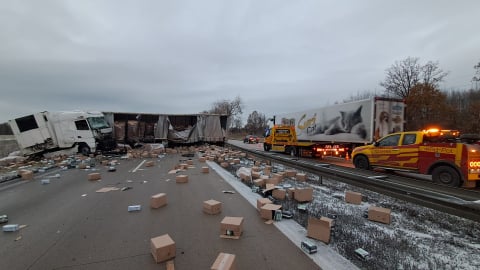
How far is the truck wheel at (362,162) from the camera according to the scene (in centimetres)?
1195

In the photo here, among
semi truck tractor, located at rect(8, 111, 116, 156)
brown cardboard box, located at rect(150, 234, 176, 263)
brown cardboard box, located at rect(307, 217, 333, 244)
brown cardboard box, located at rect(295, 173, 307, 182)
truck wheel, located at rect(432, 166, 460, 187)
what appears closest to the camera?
brown cardboard box, located at rect(150, 234, 176, 263)

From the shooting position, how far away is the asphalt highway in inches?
127

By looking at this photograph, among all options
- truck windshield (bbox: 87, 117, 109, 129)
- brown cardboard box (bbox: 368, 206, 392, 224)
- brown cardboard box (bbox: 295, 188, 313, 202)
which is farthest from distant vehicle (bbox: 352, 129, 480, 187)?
truck windshield (bbox: 87, 117, 109, 129)

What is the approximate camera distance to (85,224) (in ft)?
14.9

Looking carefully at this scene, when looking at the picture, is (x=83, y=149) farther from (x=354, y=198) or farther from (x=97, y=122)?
(x=354, y=198)

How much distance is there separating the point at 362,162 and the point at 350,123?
127 inches

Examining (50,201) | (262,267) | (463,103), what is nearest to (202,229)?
(262,267)

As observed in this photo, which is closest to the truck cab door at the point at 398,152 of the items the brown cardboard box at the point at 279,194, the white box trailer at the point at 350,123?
the white box trailer at the point at 350,123

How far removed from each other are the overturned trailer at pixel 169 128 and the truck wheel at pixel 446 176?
16.8 metres

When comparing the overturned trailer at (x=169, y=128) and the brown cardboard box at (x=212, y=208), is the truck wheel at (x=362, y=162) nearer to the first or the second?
the brown cardboard box at (x=212, y=208)

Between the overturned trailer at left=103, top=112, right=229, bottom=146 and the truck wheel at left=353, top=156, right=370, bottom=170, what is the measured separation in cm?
1312

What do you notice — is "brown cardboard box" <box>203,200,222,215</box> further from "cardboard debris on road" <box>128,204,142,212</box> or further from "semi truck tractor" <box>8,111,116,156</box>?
"semi truck tractor" <box>8,111,116,156</box>

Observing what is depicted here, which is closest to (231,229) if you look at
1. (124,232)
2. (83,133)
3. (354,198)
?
(124,232)

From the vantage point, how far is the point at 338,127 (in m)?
15.6
